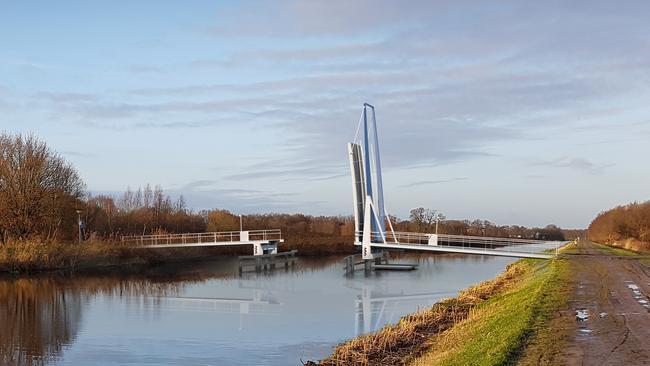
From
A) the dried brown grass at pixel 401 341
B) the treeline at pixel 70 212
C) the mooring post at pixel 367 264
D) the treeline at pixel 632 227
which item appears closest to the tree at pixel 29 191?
the treeline at pixel 70 212

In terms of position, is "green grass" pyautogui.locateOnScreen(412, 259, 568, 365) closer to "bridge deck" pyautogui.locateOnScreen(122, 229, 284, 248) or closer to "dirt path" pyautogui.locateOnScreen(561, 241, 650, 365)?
"dirt path" pyautogui.locateOnScreen(561, 241, 650, 365)

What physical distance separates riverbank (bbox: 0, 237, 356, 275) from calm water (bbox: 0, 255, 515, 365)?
373cm

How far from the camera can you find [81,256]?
4200cm

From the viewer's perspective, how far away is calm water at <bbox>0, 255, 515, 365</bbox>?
50.1 ft

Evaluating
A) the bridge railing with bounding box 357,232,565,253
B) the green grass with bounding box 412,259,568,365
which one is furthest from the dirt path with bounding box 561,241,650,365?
the bridge railing with bounding box 357,232,565,253

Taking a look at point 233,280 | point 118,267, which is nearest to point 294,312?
point 233,280

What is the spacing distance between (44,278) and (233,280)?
10375 millimetres

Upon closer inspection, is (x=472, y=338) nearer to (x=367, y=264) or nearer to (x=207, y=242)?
(x=367, y=264)

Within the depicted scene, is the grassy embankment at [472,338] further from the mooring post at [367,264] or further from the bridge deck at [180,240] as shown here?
the bridge deck at [180,240]

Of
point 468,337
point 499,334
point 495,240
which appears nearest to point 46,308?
point 468,337

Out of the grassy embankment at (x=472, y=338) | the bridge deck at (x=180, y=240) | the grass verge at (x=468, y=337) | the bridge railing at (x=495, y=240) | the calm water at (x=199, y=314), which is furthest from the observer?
the bridge deck at (x=180, y=240)

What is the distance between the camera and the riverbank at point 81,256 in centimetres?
3803

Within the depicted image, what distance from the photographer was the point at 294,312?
2255 cm

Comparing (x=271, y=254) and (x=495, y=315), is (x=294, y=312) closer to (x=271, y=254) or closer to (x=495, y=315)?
(x=495, y=315)
